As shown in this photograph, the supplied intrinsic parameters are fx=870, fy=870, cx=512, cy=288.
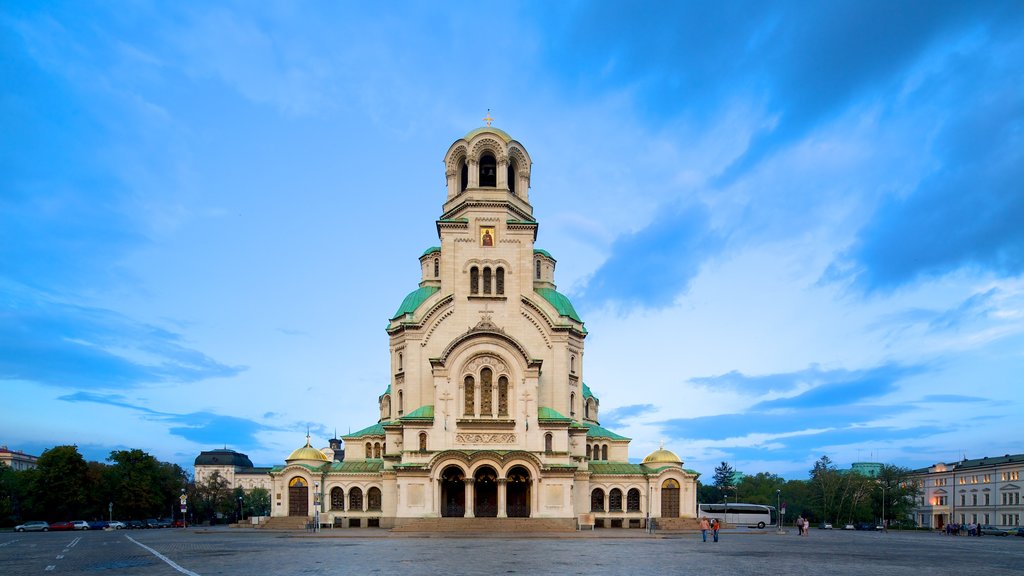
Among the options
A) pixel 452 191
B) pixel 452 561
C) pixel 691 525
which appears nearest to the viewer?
pixel 452 561

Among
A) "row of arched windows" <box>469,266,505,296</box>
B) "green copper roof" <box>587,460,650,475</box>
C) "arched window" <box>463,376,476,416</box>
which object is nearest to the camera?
"arched window" <box>463,376,476,416</box>

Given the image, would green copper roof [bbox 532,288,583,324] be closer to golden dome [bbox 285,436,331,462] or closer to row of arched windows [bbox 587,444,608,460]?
row of arched windows [bbox 587,444,608,460]

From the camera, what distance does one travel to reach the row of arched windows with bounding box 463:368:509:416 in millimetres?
57125

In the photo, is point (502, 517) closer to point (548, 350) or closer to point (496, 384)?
point (496, 384)

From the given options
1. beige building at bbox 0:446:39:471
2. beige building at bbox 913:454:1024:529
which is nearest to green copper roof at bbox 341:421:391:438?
beige building at bbox 913:454:1024:529

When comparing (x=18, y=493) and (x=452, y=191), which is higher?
(x=452, y=191)

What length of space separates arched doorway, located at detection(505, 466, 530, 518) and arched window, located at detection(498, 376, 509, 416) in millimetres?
3712

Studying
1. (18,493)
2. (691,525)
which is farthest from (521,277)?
(18,493)

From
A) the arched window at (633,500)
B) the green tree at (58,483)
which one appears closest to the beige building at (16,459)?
the green tree at (58,483)

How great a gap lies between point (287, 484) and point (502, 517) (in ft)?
52.4

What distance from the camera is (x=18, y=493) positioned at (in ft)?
262

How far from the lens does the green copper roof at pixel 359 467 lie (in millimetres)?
60188

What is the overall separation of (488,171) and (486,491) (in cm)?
2392

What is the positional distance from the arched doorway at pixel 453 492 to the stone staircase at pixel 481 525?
3627mm
